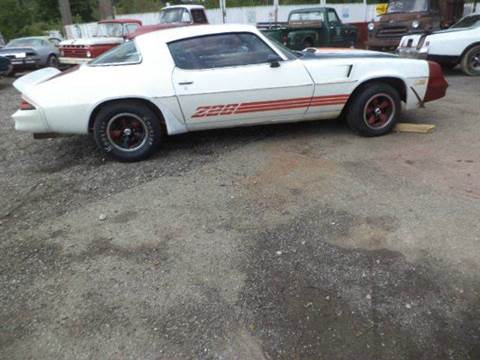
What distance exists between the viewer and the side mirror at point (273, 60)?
15.5 feet

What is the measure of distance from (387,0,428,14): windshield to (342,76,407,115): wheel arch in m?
8.65

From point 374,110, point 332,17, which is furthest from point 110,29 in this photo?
point 374,110

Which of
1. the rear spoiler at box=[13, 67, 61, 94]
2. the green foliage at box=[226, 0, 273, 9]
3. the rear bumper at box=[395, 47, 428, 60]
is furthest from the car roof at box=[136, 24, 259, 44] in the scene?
the green foliage at box=[226, 0, 273, 9]

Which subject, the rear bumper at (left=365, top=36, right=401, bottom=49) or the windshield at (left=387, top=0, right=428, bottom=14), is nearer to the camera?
the windshield at (left=387, top=0, right=428, bottom=14)

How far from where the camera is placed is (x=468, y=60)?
9.38m

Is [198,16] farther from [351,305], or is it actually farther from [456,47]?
[351,305]

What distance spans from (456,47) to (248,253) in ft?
28.2

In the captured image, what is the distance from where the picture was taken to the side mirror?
4.71 meters

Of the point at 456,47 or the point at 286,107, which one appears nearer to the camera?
the point at 286,107

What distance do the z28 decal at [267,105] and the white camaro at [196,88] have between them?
0.01m

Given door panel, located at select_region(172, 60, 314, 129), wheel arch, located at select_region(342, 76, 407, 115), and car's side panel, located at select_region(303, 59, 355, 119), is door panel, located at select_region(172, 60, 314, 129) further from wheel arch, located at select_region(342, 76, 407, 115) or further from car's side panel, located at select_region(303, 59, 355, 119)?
wheel arch, located at select_region(342, 76, 407, 115)

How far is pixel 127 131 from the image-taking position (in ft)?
15.6

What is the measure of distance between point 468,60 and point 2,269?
999cm

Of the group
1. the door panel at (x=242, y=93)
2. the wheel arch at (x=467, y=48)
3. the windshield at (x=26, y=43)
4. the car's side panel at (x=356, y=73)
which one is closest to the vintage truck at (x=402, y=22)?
the wheel arch at (x=467, y=48)
